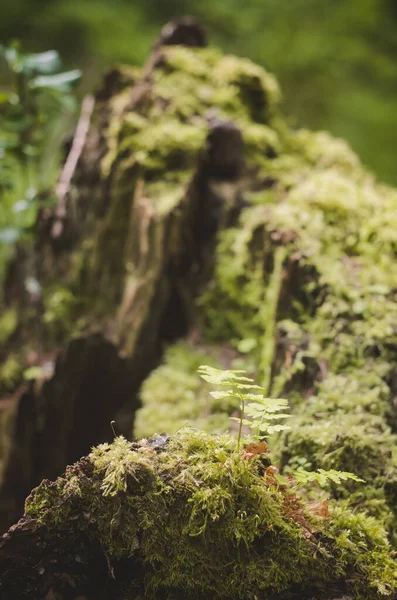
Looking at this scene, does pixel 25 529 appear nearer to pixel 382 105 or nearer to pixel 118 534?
pixel 118 534

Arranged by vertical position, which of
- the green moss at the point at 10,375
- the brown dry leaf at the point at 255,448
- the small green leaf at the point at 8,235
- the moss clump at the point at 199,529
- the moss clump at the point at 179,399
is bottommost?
the green moss at the point at 10,375

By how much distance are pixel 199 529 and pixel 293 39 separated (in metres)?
6.28

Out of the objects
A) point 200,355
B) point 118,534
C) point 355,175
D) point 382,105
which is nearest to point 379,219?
point 355,175

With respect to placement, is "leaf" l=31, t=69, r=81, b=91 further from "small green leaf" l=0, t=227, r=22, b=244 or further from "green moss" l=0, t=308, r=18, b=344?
"green moss" l=0, t=308, r=18, b=344

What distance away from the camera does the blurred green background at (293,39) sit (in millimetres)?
6129

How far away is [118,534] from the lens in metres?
1.48

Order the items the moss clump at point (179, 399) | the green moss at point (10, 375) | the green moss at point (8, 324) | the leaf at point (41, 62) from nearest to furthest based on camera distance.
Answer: the moss clump at point (179, 399) → the leaf at point (41, 62) → the green moss at point (10, 375) → the green moss at point (8, 324)

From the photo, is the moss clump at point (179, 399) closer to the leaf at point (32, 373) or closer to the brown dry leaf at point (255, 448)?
the brown dry leaf at point (255, 448)

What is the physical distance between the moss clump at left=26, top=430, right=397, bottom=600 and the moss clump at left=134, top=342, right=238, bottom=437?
104 cm

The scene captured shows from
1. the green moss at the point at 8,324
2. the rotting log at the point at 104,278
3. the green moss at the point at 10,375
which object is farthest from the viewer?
the green moss at the point at 8,324

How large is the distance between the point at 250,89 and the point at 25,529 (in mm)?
4201

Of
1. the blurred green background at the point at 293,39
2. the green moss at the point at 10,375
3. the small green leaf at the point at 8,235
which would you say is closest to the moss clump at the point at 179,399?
the green moss at the point at 10,375

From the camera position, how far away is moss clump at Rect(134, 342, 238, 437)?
2795 millimetres

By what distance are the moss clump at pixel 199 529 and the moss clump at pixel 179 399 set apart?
3.40ft
